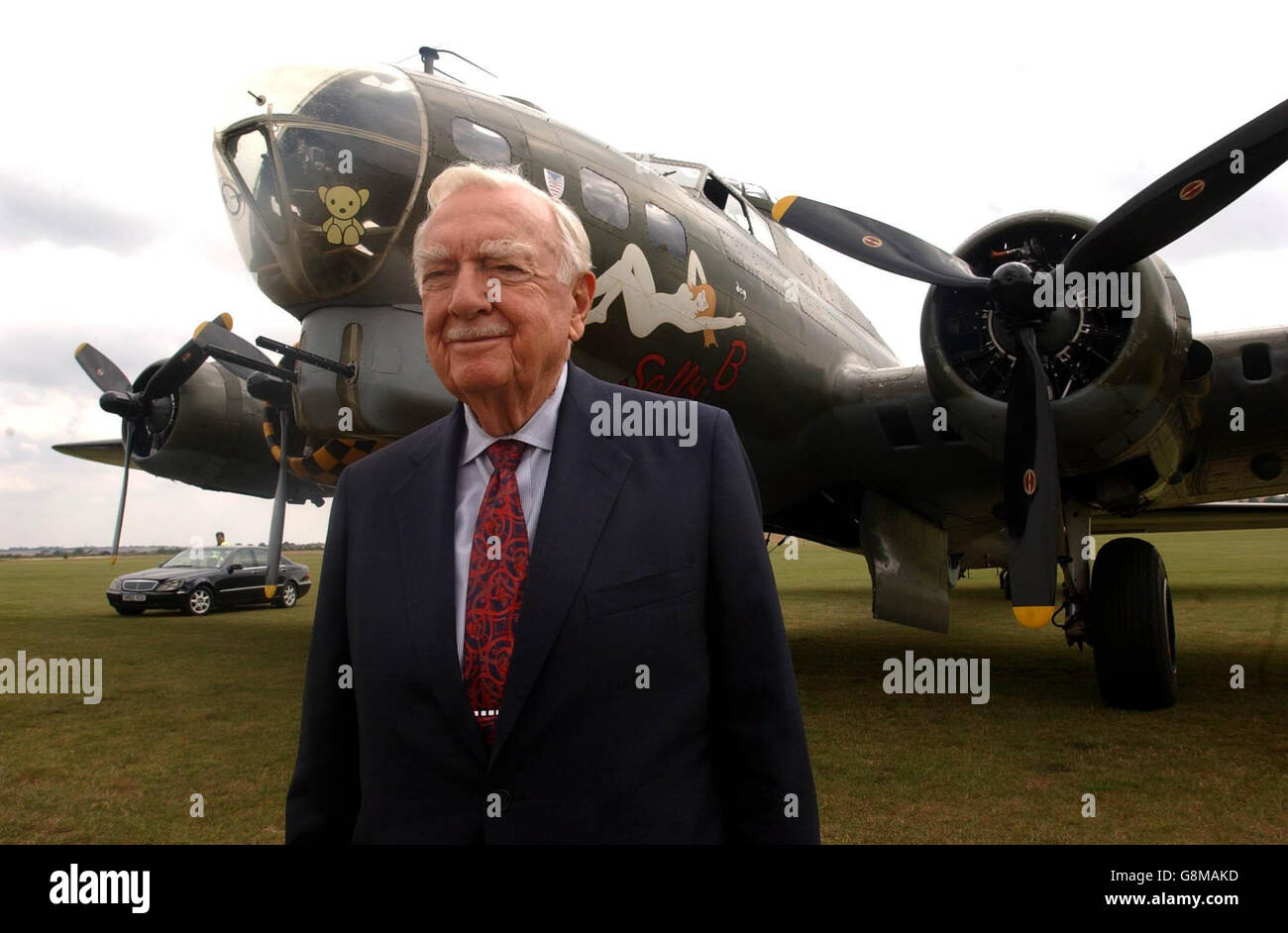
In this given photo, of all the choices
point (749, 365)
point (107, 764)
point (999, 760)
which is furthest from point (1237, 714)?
point (107, 764)

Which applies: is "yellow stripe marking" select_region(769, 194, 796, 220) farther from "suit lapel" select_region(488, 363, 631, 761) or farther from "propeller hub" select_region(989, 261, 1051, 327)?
"suit lapel" select_region(488, 363, 631, 761)

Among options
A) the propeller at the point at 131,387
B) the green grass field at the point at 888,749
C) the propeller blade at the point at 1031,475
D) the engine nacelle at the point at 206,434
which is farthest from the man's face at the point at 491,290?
the engine nacelle at the point at 206,434

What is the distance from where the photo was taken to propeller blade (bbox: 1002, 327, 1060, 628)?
21.9 feet

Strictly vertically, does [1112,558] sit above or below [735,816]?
above

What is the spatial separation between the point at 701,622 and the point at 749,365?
20.8 feet

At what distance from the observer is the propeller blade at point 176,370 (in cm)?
1085

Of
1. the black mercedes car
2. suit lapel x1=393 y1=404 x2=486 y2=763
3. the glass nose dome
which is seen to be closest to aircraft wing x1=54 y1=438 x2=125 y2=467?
the black mercedes car

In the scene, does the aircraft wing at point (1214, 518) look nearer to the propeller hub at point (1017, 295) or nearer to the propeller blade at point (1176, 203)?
the propeller blade at point (1176, 203)

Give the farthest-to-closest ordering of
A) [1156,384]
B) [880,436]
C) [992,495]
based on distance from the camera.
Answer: [992,495] < [880,436] < [1156,384]

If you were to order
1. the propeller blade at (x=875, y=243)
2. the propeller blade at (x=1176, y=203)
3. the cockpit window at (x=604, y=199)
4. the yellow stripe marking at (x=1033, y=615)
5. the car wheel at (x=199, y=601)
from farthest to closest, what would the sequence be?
the car wheel at (x=199, y=601), the propeller blade at (x=875, y=243), the cockpit window at (x=604, y=199), the yellow stripe marking at (x=1033, y=615), the propeller blade at (x=1176, y=203)

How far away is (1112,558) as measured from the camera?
8.02m

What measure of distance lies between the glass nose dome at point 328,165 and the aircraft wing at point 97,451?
1364 centimetres

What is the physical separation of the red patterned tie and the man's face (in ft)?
0.57
